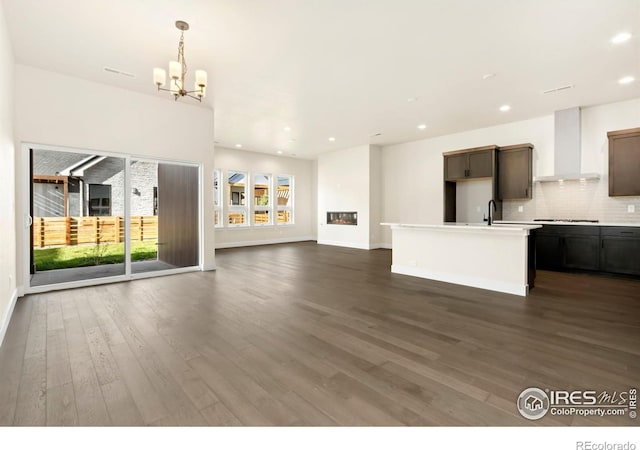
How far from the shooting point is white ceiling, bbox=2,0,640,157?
3100mm

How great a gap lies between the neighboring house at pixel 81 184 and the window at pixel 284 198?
587cm

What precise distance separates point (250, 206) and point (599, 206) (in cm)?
891

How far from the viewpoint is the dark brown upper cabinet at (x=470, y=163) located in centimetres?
689

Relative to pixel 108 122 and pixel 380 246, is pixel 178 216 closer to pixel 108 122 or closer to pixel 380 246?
pixel 108 122

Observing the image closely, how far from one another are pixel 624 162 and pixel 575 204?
3.40 feet

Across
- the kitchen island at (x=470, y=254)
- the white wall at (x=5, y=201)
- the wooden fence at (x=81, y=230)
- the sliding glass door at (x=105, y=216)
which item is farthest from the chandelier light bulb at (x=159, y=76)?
the kitchen island at (x=470, y=254)

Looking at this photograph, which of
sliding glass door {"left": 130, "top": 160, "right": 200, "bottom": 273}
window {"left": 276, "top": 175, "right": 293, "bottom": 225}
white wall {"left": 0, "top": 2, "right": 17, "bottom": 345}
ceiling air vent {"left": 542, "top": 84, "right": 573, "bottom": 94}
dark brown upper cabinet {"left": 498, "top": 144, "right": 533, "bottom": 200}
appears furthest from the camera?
window {"left": 276, "top": 175, "right": 293, "bottom": 225}

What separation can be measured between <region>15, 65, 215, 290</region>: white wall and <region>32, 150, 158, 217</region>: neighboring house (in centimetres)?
30

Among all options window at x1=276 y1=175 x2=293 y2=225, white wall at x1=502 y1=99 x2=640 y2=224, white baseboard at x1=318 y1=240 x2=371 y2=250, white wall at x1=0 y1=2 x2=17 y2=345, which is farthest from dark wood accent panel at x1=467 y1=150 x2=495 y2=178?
white wall at x1=0 y1=2 x2=17 y2=345

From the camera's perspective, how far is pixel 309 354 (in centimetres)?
248

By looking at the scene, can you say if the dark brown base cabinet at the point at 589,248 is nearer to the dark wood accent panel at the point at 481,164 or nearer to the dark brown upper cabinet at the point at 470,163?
the dark wood accent panel at the point at 481,164

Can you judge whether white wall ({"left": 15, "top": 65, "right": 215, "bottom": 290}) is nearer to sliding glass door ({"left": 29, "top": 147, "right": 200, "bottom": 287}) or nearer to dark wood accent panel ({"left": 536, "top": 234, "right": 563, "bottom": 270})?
sliding glass door ({"left": 29, "top": 147, "right": 200, "bottom": 287})

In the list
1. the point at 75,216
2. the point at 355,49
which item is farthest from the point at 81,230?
the point at 355,49

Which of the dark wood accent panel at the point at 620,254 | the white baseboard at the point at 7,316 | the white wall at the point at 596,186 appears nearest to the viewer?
the white baseboard at the point at 7,316
